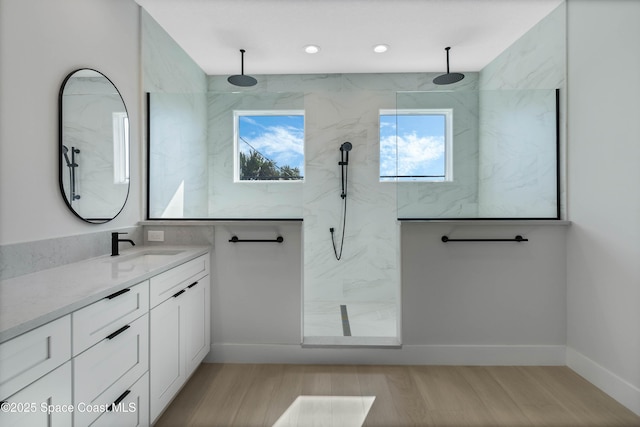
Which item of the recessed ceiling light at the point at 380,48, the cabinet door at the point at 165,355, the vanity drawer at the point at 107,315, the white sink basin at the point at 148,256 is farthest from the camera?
the recessed ceiling light at the point at 380,48

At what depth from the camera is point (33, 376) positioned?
3.03ft

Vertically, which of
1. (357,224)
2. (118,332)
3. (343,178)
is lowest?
(118,332)

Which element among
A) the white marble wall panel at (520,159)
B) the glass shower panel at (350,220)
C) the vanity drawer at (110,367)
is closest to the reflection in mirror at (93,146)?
the vanity drawer at (110,367)

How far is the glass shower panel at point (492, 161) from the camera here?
238 centimetres

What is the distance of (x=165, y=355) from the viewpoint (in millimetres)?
1726

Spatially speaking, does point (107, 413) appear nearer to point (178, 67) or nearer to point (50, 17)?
point (50, 17)

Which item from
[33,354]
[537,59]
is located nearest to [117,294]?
[33,354]

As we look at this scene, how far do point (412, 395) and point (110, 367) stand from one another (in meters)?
1.59

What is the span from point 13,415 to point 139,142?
200 centimetres

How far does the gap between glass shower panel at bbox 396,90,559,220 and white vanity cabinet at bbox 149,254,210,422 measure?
1.45 m

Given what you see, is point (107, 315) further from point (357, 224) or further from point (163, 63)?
point (357, 224)

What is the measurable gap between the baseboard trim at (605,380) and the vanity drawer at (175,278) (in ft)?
8.32

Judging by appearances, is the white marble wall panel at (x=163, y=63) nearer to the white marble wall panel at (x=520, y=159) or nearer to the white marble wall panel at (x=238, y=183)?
the white marble wall panel at (x=238, y=183)

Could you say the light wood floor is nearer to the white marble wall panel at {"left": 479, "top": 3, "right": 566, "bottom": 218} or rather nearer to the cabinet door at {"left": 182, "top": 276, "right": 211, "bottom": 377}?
the cabinet door at {"left": 182, "top": 276, "right": 211, "bottom": 377}
